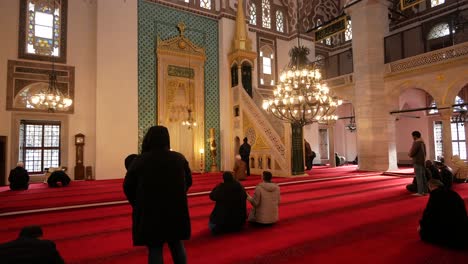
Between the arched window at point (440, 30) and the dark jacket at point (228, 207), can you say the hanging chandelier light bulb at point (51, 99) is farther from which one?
the arched window at point (440, 30)

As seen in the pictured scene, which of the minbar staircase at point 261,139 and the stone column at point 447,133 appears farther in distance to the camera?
the stone column at point 447,133

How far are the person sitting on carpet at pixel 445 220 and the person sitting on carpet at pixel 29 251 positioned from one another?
9.31 ft

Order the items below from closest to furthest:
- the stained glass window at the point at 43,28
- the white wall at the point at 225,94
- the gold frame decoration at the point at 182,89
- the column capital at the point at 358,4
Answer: the stained glass window at the point at 43,28, the gold frame decoration at the point at 182,89, the column capital at the point at 358,4, the white wall at the point at 225,94

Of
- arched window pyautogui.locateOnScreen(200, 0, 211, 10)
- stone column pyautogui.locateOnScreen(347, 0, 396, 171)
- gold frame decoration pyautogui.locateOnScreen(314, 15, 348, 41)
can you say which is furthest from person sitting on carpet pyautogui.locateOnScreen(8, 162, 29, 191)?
gold frame decoration pyautogui.locateOnScreen(314, 15, 348, 41)

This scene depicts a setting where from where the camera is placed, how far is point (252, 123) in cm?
1020

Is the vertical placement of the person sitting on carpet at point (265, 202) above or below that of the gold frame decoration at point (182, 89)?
below

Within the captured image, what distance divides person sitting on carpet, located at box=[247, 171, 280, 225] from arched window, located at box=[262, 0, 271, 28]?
11201mm

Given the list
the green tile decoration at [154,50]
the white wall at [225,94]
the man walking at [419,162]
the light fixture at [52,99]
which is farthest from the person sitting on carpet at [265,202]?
the white wall at [225,94]

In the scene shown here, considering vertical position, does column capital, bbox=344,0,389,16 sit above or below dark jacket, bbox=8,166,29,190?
above

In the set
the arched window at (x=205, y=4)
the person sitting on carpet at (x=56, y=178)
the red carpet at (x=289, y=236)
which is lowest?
the red carpet at (x=289, y=236)

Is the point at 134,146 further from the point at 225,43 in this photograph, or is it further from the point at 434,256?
the point at 434,256

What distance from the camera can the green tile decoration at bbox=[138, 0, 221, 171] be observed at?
10.0 metres

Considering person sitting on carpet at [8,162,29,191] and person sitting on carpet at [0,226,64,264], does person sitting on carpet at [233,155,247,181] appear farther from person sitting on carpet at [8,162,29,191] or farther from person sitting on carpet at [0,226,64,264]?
person sitting on carpet at [0,226,64,264]

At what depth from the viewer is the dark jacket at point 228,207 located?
10.1 ft
